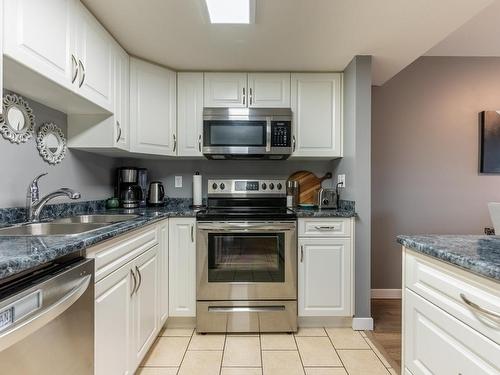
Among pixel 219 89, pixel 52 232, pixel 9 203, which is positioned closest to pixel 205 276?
pixel 52 232

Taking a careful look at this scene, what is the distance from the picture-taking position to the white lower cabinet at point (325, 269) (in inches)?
84.6

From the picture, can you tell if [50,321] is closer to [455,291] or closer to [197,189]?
[455,291]

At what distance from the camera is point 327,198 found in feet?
7.99

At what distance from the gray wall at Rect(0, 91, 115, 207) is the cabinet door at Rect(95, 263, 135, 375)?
2.40 ft

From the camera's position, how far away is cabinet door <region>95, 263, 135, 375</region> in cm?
115

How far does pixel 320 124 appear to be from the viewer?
2475 mm

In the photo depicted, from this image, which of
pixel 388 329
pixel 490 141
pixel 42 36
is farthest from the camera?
pixel 490 141

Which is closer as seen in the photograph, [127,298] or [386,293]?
[127,298]

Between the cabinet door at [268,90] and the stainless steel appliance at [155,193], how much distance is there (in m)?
1.13

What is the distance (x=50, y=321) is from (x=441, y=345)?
4.02 feet

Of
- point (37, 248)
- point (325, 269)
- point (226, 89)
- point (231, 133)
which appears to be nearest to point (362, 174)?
point (325, 269)

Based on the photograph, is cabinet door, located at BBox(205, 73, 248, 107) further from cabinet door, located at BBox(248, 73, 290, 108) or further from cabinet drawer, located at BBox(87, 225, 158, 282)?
cabinet drawer, located at BBox(87, 225, 158, 282)

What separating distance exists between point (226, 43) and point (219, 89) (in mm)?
496

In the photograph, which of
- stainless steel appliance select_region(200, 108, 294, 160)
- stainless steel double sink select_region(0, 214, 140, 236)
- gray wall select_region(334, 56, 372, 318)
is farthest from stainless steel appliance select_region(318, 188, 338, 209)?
stainless steel double sink select_region(0, 214, 140, 236)
